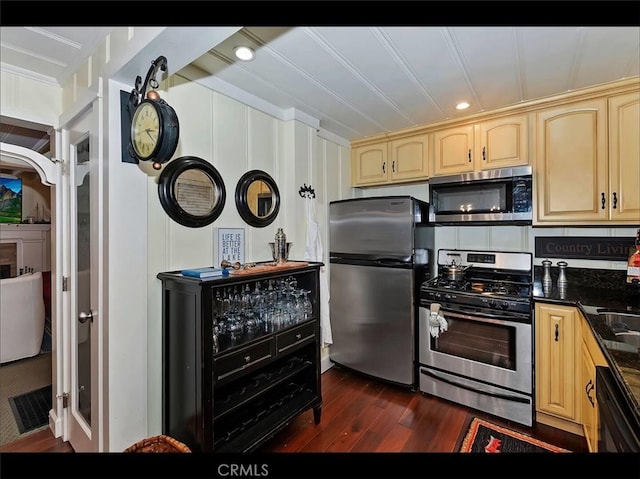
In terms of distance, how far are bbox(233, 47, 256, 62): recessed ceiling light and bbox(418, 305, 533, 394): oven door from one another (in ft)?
7.11

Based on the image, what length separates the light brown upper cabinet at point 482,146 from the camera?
231cm

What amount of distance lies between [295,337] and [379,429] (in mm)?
882

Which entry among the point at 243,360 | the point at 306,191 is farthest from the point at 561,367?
the point at 306,191

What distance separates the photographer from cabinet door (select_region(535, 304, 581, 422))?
74.0 inches

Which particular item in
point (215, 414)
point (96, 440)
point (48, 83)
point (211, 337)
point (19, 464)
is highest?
point (48, 83)

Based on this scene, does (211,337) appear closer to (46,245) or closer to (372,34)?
(372,34)

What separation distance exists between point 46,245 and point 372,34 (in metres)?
4.88

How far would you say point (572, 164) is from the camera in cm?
212

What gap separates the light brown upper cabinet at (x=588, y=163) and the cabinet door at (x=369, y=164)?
4.21ft

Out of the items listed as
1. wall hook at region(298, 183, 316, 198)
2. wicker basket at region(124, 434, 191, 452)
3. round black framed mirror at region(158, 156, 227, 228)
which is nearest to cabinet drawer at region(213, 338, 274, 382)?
wicker basket at region(124, 434, 191, 452)

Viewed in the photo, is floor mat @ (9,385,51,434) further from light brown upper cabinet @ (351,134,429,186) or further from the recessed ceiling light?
light brown upper cabinet @ (351,134,429,186)

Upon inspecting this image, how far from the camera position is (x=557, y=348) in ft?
6.33

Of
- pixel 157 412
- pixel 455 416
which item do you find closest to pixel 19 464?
pixel 157 412

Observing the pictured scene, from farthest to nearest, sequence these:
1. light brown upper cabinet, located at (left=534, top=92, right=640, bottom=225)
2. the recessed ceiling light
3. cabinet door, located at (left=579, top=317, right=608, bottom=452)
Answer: light brown upper cabinet, located at (left=534, top=92, right=640, bottom=225)
the recessed ceiling light
cabinet door, located at (left=579, top=317, right=608, bottom=452)
